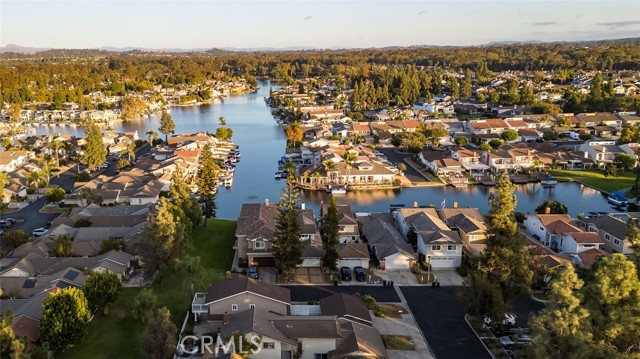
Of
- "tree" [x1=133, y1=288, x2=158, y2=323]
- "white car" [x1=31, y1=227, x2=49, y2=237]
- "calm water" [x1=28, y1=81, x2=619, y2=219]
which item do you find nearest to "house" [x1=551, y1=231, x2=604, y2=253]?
"calm water" [x1=28, y1=81, x2=619, y2=219]

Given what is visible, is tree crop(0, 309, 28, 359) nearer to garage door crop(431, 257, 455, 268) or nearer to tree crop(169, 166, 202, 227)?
tree crop(169, 166, 202, 227)

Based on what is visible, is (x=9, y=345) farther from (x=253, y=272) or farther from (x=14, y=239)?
(x=14, y=239)

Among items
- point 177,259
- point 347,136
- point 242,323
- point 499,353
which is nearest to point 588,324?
point 499,353

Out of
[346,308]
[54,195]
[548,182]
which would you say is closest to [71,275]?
[346,308]

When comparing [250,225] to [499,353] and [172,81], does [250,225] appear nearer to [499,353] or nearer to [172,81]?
[499,353]

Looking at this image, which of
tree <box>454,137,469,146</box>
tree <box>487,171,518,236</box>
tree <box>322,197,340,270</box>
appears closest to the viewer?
tree <box>487,171,518,236</box>

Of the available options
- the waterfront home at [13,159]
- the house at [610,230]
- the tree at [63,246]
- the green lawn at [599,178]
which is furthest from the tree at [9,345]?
the green lawn at [599,178]

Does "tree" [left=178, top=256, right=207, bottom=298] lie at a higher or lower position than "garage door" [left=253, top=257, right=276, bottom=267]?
→ higher
